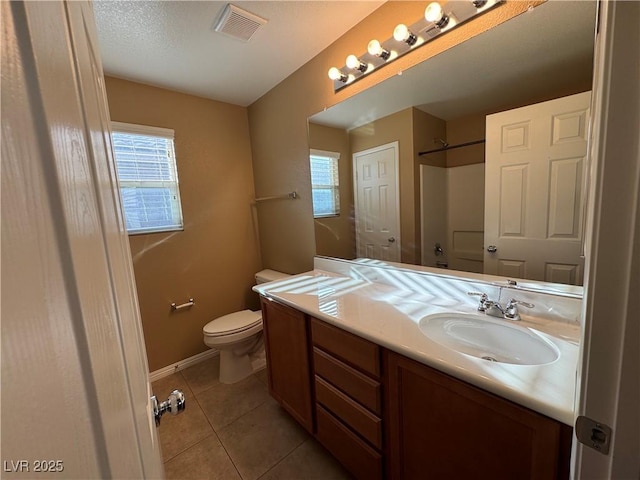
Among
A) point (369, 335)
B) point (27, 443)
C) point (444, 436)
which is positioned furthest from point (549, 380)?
point (27, 443)

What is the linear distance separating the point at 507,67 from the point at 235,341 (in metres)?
2.31

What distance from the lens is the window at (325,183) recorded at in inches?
76.3

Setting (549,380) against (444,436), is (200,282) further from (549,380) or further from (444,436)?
(549,380)

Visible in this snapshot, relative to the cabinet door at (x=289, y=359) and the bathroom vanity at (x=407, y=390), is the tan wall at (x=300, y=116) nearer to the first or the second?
the cabinet door at (x=289, y=359)

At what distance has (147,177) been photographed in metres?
2.11

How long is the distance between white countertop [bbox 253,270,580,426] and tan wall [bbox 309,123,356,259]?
0.28 m

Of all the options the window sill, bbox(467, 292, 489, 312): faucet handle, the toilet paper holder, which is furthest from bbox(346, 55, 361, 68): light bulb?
the toilet paper holder

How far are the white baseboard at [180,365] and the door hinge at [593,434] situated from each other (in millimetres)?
2642

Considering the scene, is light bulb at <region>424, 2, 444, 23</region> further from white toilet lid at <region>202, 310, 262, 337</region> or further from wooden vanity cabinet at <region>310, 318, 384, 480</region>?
white toilet lid at <region>202, 310, 262, 337</region>

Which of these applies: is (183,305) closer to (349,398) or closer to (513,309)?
(349,398)

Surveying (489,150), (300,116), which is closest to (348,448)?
(489,150)

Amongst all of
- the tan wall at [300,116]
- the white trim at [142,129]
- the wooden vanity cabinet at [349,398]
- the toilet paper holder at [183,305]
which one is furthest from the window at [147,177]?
the wooden vanity cabinet at [349,398]

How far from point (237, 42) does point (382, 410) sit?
→ 2.17 meters

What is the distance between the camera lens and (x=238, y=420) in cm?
173
